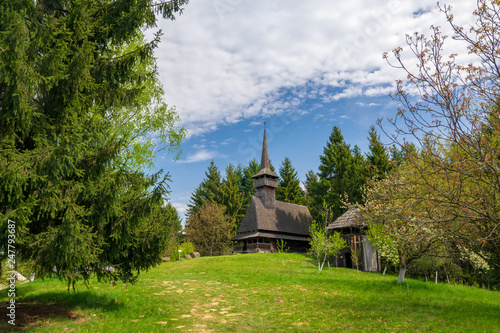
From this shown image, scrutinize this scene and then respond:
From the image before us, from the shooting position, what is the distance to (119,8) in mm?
9125

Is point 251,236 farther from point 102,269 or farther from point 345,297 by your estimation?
point 102,269

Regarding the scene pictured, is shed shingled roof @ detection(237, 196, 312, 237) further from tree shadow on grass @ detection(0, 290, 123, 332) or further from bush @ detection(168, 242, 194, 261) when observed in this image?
tree shadow on grass @ detection(0, 290, 123, 332)

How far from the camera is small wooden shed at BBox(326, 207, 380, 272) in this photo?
2395 centimetres

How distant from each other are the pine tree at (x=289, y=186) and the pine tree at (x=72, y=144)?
4104cm

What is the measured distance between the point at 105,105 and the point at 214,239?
31.5m

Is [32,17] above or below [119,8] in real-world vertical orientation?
below

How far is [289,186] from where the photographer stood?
1981 inches

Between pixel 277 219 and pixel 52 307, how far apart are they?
29568 millimetres

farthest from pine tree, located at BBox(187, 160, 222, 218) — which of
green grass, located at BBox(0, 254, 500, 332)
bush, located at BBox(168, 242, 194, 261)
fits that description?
green grass, located at BBox(0, 254, 500, 332)

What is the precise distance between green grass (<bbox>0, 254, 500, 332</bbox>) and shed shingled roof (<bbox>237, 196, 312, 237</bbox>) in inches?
760

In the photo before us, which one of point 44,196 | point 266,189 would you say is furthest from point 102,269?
point 266,189

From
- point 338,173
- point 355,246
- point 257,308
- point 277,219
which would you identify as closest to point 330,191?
point 338,173

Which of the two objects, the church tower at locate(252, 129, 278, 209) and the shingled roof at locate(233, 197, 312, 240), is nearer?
the shingled roof at locate(233, 197, 312, 240)

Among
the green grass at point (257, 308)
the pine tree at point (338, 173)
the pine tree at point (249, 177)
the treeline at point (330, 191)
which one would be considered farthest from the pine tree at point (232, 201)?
the green grass at point (257, 308)
